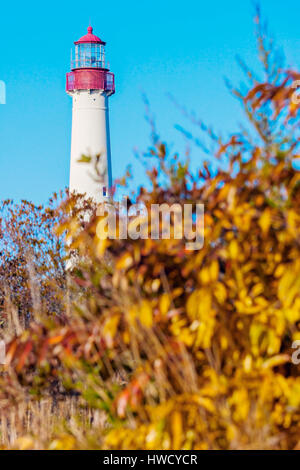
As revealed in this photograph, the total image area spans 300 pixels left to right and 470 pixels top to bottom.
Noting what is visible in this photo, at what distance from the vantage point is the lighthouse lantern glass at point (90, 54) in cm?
3092

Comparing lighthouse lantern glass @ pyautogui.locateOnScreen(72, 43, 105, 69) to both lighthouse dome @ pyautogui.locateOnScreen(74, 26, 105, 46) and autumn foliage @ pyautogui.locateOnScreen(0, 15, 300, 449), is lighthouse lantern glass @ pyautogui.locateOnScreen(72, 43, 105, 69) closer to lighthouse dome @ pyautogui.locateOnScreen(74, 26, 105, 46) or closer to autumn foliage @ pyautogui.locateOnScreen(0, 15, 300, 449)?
lighthouse dome @ pyautogui.locateOnScreen(74, 26, 105, 46)

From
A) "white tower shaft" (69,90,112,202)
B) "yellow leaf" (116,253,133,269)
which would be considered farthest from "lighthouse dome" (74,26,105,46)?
"yellow leaf" (116,253,133,269)

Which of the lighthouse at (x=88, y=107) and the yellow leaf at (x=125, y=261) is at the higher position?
the lighthouse at (x=88, y=107)

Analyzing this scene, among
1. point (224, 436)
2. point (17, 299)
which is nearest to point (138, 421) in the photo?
point (224, 436)

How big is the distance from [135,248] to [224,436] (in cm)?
103

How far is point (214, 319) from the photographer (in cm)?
389

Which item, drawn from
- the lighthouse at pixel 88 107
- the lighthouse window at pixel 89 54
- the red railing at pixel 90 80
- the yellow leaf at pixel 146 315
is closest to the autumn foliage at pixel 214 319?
the yellow leaf at pixel 146 315

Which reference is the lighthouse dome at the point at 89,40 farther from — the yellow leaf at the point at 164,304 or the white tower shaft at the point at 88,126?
the yellow leaf at the point at 164,304

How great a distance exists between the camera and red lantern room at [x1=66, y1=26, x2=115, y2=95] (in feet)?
98.3

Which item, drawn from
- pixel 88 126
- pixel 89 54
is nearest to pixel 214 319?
pixel 88 126

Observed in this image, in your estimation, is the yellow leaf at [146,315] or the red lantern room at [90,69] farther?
the red lantern room at [90,69]

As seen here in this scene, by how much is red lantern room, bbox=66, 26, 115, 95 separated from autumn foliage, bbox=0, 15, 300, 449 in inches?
1023

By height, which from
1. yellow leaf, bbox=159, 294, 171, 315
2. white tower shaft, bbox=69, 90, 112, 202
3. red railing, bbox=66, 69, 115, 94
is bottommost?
yellow leaf, bbox=159, 294, 171, 315

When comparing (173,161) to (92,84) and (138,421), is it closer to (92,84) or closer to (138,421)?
(138,421)
